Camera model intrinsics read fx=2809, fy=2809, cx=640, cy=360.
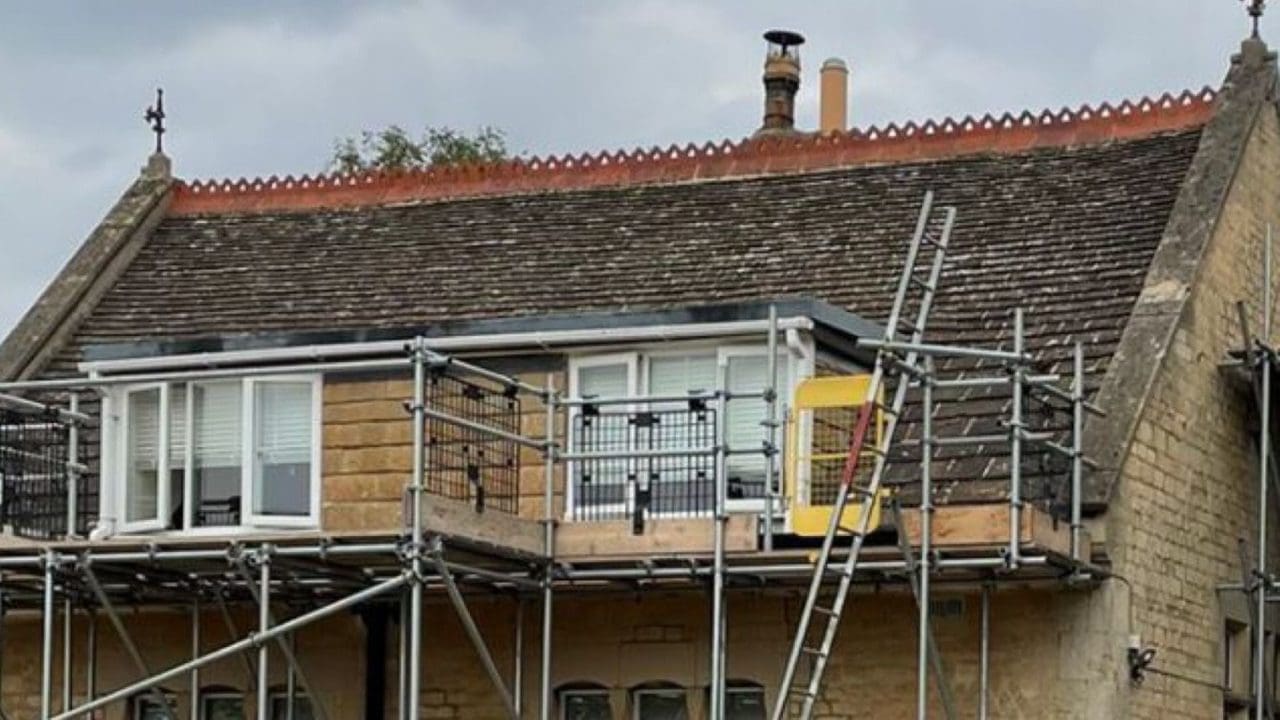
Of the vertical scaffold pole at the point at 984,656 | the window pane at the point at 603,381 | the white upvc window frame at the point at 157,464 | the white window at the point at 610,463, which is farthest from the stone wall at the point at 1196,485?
the white upvc window frame at the point at 157,464

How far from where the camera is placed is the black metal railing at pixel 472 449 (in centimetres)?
2214

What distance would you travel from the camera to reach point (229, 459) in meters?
23.1

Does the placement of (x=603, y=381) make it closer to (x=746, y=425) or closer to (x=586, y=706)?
(x=746, y=425)

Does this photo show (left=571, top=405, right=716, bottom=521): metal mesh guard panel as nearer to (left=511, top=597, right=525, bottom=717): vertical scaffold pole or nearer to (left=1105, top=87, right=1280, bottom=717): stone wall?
(left=511, top=597, right=525, bottom=717): vertical scaffold pole

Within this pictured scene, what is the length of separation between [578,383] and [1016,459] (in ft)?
14.5

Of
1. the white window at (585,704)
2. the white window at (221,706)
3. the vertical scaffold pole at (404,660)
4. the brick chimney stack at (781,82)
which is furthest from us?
the brick chimney stack at (781,82)

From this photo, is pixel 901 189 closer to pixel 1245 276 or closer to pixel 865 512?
pixel 1245 276

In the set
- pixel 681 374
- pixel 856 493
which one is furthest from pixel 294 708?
pixel 856 493

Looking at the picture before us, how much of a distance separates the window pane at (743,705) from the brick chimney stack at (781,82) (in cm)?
1060

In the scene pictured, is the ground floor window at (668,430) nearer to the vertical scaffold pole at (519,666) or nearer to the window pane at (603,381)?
the window pane at (603,381)

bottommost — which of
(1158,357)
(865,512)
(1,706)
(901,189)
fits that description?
(1,706)

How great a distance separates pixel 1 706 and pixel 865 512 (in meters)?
9.25

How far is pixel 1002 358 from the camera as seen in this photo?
67.3ft

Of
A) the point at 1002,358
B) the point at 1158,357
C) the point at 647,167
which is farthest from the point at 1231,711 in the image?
the point at 647,167
